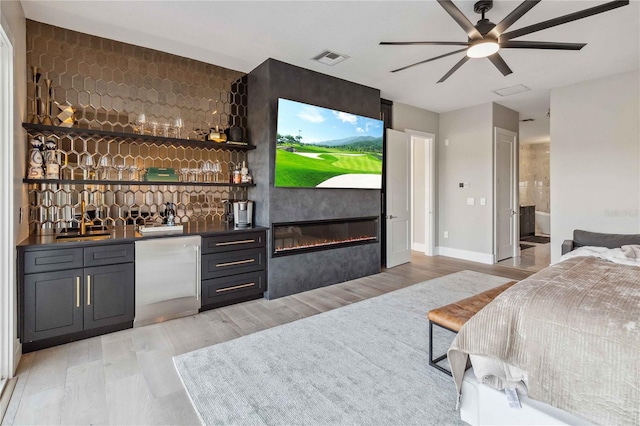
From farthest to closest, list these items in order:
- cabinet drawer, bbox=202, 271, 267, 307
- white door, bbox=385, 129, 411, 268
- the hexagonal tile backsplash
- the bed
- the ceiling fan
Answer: white door, bbox=385, 129, 411, 268 < cabinet drawer, bbox=202, 271, 267, 307 < the hexagonal tile backsplash < the ceiling fan < the bed

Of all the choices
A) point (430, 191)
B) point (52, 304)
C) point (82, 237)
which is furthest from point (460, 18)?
point (430, 191)

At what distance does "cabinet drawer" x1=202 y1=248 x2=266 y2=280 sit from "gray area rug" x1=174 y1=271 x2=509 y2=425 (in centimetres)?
93

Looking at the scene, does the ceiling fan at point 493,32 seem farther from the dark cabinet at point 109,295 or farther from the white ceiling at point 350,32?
the dark cabinet at point 109,295

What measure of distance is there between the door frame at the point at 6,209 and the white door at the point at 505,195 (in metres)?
6.27

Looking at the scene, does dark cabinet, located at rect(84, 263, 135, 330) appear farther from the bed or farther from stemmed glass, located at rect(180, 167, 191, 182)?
the bed

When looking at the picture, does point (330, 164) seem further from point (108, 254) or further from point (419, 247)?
point (419, 247)

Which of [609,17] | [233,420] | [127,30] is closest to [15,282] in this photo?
[233,420]

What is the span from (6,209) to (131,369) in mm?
1383

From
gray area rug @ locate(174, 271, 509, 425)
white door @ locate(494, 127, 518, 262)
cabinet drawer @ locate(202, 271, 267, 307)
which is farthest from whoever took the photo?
white door @ locate(494, 127, 518, 262)

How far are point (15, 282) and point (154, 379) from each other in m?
1.31

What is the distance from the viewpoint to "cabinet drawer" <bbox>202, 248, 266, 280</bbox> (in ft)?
11.0

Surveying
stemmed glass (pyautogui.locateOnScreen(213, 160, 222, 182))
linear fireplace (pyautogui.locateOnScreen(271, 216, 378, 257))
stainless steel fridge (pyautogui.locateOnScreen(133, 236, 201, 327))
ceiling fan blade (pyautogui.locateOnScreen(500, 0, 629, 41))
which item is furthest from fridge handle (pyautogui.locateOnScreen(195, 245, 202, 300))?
ceiling fan blade (pyautogui.locateOnScreen(500, 0, 629, 41))

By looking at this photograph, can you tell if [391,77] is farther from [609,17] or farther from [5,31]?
[5,31]

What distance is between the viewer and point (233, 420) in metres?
1.71
